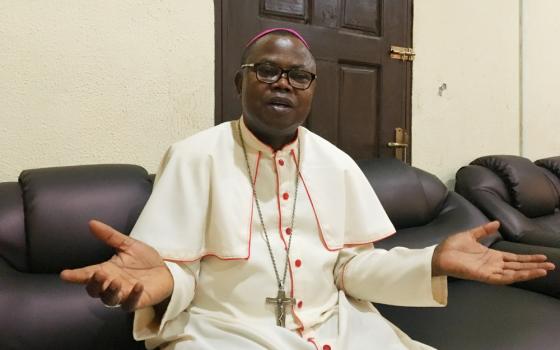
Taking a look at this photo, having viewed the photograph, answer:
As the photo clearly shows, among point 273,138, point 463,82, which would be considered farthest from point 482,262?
point 463,82

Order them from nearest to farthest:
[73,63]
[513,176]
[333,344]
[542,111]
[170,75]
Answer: [333,344], [73,63], [170,75], [513,176], [542,111]

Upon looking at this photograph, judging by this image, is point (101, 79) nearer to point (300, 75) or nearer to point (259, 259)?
point (300, 75)

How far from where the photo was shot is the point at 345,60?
212 cm

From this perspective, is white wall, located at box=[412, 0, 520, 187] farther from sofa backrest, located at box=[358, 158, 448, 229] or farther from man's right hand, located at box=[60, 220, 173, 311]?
man's right hand, located at box=[60, 220, 173, 311]

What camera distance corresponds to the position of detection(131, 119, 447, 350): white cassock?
1.01 meters

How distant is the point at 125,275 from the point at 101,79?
3.17ft

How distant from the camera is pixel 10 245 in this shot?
3.79 feet

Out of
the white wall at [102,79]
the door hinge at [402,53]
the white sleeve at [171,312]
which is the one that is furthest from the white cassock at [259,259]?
the door hinge at [402,53]

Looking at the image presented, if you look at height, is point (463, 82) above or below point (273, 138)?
above

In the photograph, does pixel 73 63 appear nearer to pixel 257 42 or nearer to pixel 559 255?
pixel 257 42

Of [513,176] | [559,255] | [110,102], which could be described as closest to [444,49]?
[513,176]

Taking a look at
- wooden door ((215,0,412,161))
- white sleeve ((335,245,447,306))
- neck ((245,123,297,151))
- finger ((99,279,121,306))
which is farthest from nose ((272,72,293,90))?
wooden door ((215,0,412,161))

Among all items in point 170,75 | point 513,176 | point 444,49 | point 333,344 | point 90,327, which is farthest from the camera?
point 444,49

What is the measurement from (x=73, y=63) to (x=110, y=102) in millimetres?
169
